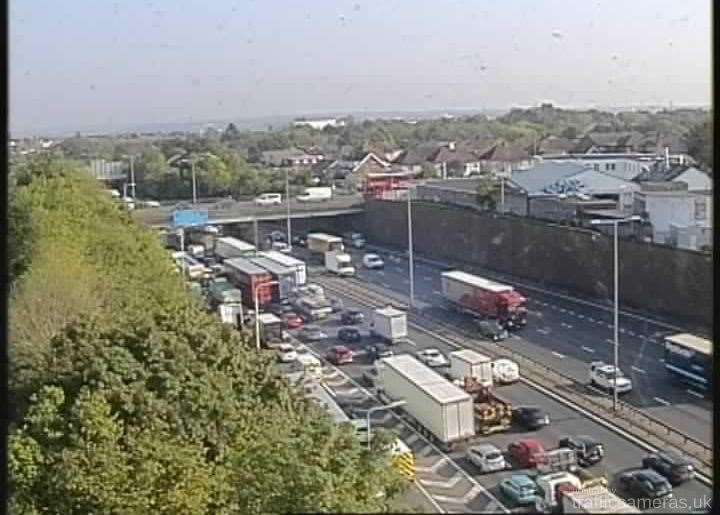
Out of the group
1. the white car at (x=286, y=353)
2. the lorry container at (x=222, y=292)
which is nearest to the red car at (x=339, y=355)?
the white car at (x=286, y=353)

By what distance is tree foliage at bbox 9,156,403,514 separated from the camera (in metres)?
2.19

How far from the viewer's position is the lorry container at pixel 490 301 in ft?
8.14

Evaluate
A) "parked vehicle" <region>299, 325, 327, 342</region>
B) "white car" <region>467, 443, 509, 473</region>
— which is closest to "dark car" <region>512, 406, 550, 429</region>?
"white car" <region>467, 443, 509, 473</region>

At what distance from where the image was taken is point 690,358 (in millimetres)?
2045

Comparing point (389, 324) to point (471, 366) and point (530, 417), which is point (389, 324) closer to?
point (471, 366)

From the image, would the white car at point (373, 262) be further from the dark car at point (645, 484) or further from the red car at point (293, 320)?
the dark car at point (645, 484)

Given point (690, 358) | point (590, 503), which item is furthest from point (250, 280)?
point (590, 503)

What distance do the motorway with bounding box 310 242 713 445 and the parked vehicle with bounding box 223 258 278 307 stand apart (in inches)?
11.8

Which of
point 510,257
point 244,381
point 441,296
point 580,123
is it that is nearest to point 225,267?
point 244,381

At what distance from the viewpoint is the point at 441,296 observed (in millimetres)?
A: 2641

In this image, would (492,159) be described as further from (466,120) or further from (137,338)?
(137,338)

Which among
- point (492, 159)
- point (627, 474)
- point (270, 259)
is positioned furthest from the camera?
point (270, 259)

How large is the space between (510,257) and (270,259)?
729 millimetres

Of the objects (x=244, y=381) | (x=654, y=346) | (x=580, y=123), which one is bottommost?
(x=244, y=381)
